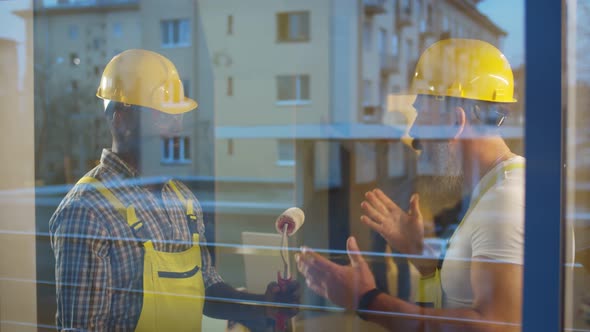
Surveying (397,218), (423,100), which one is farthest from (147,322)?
(423,100)

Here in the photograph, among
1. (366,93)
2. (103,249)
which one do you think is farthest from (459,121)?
(366,93)

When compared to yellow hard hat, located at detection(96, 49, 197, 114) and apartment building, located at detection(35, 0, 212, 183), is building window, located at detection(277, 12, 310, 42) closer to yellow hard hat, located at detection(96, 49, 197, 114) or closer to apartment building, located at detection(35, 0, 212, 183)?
apartment building, located at detection(35, 0, 212, 183)

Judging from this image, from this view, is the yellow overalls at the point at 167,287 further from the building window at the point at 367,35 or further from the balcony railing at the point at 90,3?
the building window at the point at 367,35

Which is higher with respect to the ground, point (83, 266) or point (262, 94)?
point (262, 94)

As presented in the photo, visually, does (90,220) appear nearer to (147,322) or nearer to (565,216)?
(147,322)

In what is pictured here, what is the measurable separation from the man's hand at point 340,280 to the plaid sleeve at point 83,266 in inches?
26.8

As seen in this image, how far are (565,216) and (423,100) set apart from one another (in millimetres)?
1122

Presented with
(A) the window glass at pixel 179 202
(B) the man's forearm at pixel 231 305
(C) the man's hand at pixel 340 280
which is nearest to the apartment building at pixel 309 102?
(A) the window glass at pixel 179 202

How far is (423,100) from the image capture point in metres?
2.06

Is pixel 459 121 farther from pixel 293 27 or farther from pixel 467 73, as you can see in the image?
pixel 293 27

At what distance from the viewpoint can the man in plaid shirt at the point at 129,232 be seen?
174 centimetres

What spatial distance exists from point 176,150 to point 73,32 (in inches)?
31.6

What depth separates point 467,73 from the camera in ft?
5.91

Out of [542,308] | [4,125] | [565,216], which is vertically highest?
[4,125]
